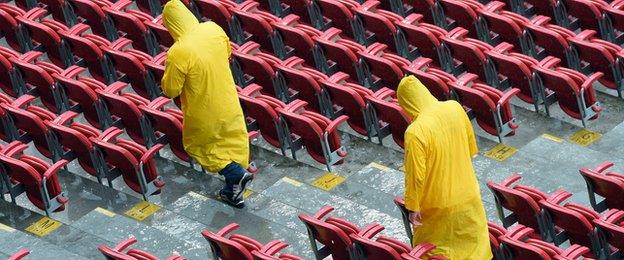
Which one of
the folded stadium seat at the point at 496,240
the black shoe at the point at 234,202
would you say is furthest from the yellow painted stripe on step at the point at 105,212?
the folded stadium seat at the point at 496,240

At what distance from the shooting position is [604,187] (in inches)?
455

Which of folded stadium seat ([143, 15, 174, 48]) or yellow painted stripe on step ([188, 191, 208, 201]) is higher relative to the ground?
folded stadium seat ([143, 15, 174, 48])

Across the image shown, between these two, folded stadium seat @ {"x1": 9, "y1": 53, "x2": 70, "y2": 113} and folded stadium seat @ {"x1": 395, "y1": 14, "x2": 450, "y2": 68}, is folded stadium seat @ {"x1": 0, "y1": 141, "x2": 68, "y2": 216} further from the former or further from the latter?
folded stadium seat @ {"x1": 395, "y1": 14, "x2": 450, "y2": 68}

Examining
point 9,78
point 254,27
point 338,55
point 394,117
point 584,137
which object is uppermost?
point 9,78

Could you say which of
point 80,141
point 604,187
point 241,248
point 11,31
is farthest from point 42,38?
point 604,187

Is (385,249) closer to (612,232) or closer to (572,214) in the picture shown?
(572,214)

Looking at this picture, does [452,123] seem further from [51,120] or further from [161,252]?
[51,120]

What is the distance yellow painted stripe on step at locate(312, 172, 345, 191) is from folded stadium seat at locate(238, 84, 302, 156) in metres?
0.32

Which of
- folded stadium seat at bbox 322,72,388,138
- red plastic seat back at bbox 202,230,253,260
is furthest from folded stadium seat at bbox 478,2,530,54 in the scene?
red plastic seat back at bbox 202,230,253,260

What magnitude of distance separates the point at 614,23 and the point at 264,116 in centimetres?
330

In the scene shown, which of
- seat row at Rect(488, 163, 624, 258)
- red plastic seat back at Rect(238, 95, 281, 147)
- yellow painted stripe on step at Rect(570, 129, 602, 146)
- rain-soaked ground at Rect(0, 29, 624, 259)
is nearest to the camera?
seat row at Rect(488, 163, 624, 258)

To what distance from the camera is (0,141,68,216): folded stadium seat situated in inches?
492

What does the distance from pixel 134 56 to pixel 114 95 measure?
840 mm

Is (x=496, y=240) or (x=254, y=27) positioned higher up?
(x=254, y=27)
